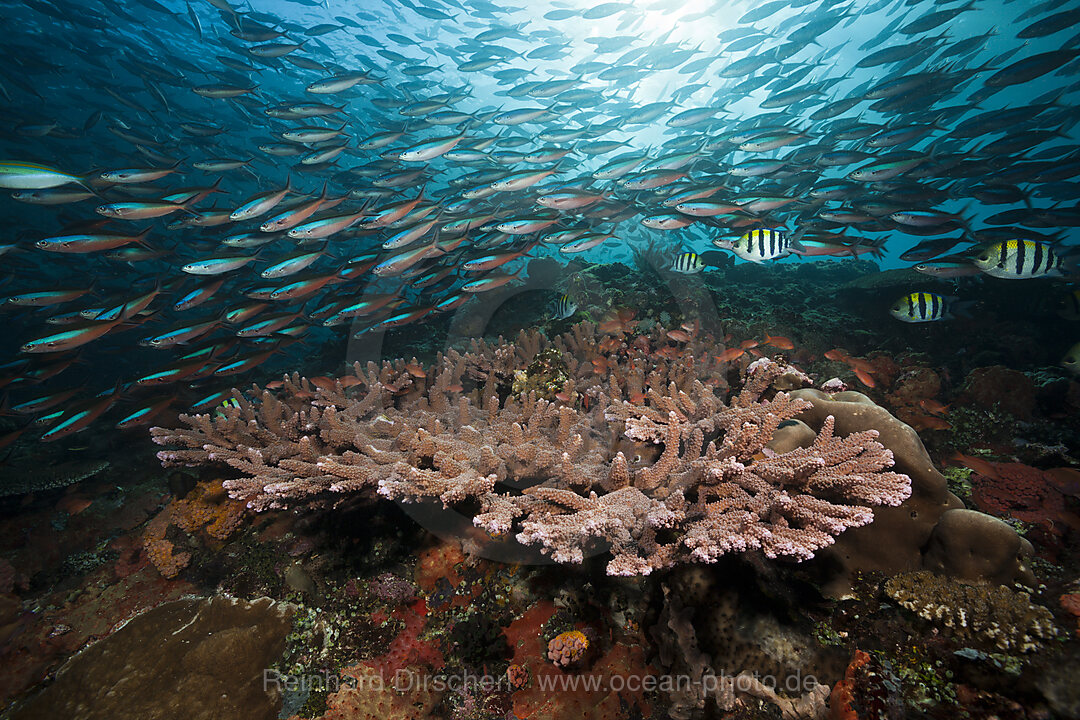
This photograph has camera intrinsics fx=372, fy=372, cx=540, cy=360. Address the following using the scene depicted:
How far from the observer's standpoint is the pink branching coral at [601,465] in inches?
75.1

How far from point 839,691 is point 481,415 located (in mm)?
2949

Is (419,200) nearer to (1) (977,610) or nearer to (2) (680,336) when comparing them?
(2) (680,336)

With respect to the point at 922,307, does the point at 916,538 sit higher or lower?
lower

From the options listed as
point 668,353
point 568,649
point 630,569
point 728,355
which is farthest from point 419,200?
point 568,649

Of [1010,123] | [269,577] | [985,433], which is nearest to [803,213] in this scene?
[1010,123]

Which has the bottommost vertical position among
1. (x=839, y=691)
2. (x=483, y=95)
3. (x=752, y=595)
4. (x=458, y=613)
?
(x=458, y=613)

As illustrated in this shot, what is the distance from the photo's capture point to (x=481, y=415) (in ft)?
12.1

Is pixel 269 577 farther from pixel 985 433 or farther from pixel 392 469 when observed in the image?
pixel 985 433

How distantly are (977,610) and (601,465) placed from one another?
1.88 m

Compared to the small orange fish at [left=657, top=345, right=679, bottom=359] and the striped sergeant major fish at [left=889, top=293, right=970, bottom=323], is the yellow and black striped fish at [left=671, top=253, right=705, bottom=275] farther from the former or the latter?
the striped sergeant major fish at [left=889, top=293, right=970, bottom=323]

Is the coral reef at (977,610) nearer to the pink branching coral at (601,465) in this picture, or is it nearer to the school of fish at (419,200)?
the pink branching coral at (601,465)

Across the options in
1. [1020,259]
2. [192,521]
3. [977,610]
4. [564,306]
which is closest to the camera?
[977,610]

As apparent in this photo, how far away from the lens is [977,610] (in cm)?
172

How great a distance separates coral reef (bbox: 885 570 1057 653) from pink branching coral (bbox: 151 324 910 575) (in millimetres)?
443
